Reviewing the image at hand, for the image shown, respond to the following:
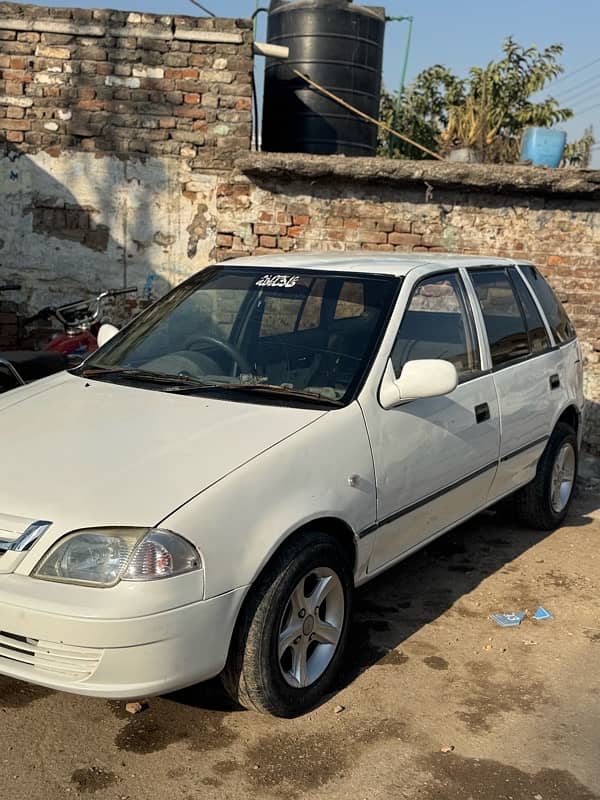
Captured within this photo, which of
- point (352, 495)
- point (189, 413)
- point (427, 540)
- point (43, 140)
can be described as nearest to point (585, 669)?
point (427, 540)

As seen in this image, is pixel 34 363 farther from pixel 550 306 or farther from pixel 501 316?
pixel 550 306

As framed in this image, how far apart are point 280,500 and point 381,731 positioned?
949mm

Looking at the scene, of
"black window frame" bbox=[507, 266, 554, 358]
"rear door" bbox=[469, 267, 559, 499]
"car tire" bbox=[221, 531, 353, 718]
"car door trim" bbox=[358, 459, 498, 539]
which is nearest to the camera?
"car tire" bbox=[221, 531, 353, 718]

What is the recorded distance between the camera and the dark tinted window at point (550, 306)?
5234 millimetres

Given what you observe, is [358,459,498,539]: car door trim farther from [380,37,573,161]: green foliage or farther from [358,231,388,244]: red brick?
[380,37,573,161]: green foliage

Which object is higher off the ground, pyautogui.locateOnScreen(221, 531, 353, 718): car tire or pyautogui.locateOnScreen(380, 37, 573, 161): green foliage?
pyautogui.locateOnScreen(380, 37, 573, 161): green foliage

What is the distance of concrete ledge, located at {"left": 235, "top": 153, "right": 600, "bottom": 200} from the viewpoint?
7.21 metres

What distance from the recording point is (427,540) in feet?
12.8

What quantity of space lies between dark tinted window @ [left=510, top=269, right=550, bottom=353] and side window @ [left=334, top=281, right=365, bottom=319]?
57.8 inches

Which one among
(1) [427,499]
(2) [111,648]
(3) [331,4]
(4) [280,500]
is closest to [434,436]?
(1) [427,499]

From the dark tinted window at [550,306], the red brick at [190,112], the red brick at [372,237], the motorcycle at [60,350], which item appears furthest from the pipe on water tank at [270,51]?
the dark tinted window at [550,306]

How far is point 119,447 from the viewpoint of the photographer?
2.99 meters

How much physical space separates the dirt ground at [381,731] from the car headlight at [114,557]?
0.71m

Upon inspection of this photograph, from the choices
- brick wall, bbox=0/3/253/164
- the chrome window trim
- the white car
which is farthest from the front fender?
brick wall, bbox=0/3/253/164
